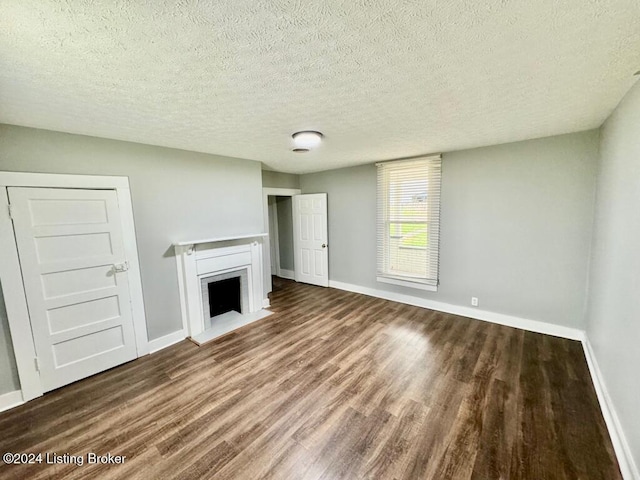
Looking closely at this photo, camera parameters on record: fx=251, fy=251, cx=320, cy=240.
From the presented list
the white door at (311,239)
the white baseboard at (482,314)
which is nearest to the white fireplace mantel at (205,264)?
the white door at (311,239)

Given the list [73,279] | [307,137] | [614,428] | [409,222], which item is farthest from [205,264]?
[614,428]

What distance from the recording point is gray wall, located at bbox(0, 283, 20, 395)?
83.0 inches

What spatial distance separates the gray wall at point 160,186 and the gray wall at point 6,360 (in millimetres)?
998

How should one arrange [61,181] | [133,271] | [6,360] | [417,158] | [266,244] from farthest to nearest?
[266,244] → [417,158] → [133,271] → [61,181] → [6,360]

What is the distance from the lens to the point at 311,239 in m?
5.25

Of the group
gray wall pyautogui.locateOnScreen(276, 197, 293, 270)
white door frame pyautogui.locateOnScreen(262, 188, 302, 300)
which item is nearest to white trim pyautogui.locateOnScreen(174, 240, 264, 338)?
white door frame pyautogui.locateOnScreen(262, 188, 302, 300)

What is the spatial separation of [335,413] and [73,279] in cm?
272

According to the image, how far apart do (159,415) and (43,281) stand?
161 cm

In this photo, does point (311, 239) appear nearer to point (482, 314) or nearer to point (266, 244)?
point (266, 244)

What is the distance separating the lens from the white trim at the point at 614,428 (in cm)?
142

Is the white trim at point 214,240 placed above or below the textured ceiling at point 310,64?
below

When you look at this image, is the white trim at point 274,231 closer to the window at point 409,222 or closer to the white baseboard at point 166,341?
the window at point 409,222

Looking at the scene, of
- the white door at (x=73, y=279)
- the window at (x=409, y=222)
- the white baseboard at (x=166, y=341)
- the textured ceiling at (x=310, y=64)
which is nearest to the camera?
the textured ceiling at (x=310, y=64)

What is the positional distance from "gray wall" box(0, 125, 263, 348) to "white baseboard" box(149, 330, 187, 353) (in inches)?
2.4
